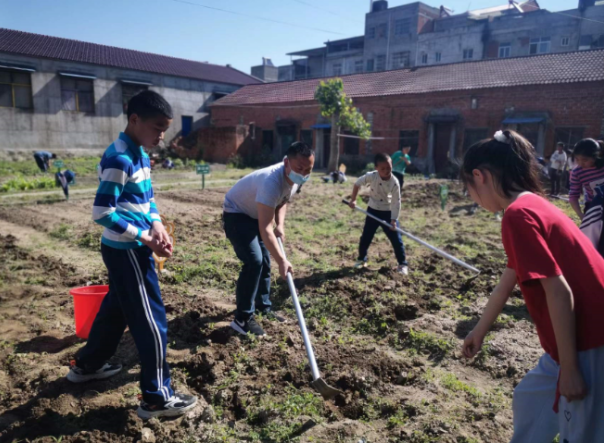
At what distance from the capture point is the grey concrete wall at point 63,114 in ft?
69.7

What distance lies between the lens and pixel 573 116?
687 inches

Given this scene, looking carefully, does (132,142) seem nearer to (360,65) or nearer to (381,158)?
(381,158)

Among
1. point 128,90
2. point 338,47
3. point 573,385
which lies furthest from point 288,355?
point 338,47

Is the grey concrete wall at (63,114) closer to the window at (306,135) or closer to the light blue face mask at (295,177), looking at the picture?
the window at (306,135)

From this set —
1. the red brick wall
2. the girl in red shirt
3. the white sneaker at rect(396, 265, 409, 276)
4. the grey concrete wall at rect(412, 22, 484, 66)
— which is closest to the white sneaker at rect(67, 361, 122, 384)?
the girl in red shirt

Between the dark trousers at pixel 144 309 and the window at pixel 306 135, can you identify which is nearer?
the dark trousers at pixel 144 309

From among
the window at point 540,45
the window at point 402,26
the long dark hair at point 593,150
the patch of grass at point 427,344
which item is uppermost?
the window at point 402,26

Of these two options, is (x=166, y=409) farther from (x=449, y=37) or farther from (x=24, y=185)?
(x=449, y=37)

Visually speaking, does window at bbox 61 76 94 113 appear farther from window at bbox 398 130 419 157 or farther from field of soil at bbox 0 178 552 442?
field of soil at bbox 0 178 552 442

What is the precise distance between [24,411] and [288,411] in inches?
63.9

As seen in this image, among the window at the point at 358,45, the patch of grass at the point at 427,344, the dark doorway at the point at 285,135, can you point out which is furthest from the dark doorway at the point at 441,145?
the window at the point at 358,45

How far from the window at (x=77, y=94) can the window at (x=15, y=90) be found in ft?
5.22

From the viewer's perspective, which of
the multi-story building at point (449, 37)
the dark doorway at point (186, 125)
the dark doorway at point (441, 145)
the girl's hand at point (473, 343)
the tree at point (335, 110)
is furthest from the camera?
the multi-story building at point (449, 37)

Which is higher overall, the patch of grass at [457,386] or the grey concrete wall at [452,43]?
the grey concrete wall at [452,43]
